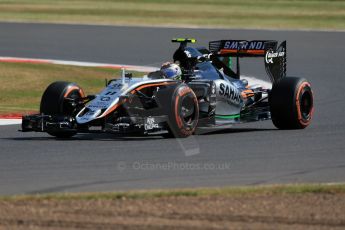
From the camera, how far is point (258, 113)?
1587 centimetres

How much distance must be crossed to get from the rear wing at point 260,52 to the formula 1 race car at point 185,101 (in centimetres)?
2

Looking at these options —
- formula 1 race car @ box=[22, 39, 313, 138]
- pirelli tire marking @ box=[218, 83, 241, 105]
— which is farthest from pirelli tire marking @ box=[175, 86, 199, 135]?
pirelli tire marking @ box=[218, 83, 241, 105]

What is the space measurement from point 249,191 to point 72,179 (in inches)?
82.6

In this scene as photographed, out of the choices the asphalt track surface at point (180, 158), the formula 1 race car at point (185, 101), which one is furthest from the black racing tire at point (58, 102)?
the asphalt track surface at point (180, 158)

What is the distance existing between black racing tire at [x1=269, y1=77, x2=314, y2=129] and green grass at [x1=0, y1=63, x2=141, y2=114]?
516 cm

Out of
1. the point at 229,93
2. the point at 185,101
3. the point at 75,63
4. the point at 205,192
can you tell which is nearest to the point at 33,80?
the point at 75,63

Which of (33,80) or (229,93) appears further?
(33,80)

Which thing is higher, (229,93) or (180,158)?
(229,93)

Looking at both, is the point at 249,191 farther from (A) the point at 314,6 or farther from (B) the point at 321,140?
(A) the point at 314,6

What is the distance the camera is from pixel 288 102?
1520 centimetres

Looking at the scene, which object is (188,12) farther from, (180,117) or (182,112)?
(180,117)

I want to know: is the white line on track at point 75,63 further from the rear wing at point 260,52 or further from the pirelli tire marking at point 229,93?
the pirelli tire marking at point 229,93

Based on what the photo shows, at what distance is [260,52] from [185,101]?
2716 millimetres

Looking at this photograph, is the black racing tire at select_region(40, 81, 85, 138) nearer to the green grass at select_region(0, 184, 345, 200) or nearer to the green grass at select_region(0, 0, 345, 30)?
the green grass at select_region(0, 184, 345, 200)
